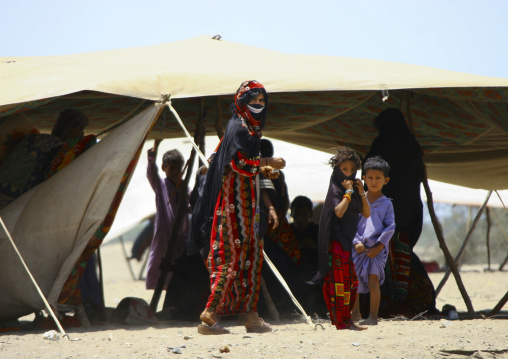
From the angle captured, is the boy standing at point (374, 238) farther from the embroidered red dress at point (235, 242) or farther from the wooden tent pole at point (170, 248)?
the wooden tent pole at point (170, 248)

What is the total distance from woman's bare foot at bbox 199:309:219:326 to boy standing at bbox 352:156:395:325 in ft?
3.99

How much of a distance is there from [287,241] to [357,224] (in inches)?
56.5

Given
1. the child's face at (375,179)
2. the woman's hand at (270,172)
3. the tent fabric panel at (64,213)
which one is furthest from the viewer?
the child's face at (375,179)

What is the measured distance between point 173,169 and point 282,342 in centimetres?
381

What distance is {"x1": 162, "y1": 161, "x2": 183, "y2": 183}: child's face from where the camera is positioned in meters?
7.61

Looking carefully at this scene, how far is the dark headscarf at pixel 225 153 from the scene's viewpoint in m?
4.41

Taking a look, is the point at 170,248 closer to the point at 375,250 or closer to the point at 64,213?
the point at 64,213

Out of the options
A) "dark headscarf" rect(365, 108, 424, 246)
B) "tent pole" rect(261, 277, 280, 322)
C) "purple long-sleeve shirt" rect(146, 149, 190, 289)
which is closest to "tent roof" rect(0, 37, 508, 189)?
"dark headscarf" rect(365, 108, 424, 246)

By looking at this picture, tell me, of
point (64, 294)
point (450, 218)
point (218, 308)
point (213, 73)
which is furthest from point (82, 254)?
point (450, 218)

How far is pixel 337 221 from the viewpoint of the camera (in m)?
4.79

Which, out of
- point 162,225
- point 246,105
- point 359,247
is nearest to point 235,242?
point 246,105

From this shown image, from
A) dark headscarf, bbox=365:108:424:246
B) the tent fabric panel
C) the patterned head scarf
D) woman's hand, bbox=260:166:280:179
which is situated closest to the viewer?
woman's hand, bbox=260:166:280:179

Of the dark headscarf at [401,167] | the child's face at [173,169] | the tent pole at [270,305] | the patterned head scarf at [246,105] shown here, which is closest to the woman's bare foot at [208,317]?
the patterned head scarf at [246,105]

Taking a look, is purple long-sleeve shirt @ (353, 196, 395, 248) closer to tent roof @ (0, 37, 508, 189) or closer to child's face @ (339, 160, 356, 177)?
child's face @ (339, 160, 356, 177)
